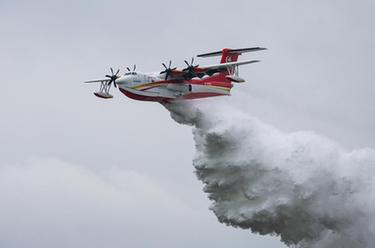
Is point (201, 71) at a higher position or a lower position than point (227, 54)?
lower

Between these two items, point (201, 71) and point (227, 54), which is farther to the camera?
point (227, 54)

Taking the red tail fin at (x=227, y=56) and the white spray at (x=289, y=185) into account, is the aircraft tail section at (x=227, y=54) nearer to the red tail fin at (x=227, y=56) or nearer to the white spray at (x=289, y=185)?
the red tail fin at (x=227, y=56)

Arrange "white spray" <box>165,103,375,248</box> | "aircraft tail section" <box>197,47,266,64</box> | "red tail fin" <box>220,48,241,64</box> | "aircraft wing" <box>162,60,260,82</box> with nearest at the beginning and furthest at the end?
"white spray" <box>165,103,375,248</box>, "aircraft wing" <box>162,60,260,82</box>, "aircraft tail section" <box>197,47,266,64</box>, "red tail fin" <box>220,48,241,64</box>

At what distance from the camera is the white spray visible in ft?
188

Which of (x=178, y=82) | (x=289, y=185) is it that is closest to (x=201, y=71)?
(x=178, y=82)

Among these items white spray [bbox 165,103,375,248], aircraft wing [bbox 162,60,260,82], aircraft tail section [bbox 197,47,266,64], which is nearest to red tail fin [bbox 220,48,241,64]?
aircraft tail section [bbox 197,47,266,64]

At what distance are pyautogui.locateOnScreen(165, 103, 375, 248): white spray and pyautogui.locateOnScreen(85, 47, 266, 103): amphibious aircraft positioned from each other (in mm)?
2912

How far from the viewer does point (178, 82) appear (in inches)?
2411

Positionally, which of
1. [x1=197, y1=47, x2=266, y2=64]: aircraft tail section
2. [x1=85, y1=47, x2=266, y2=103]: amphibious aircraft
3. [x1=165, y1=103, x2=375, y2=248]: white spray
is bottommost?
[x1=165, y1=103, x2=375, y2=248]: white spray

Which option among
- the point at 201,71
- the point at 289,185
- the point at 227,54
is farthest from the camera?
the point at 227,54

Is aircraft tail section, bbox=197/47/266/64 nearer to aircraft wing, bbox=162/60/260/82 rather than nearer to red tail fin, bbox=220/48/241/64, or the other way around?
red tail fin, bbox=220/48/241/64

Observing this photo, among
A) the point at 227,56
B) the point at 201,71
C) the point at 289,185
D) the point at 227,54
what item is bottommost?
the point at 289,185

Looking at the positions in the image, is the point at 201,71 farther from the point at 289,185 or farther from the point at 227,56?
the point at 289,185

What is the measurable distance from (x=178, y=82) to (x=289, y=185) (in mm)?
9672
